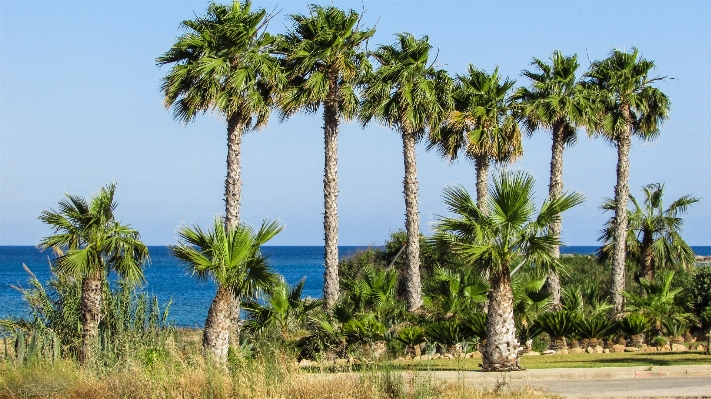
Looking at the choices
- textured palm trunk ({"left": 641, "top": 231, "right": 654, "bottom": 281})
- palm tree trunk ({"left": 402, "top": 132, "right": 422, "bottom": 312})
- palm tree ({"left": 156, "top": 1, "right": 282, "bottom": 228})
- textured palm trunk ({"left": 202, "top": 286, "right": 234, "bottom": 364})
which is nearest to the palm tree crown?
palm tree ({"left": 156, "top": 1, "right": 282, "bottom": 228})

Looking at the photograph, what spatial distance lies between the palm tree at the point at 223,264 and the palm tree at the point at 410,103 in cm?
1102

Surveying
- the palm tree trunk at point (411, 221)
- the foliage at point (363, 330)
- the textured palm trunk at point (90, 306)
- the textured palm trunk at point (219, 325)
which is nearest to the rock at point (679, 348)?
the foliage at point (363, 330)

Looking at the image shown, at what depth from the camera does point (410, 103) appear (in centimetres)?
2931

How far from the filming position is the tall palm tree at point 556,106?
31297 mm

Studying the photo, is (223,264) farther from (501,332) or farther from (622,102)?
(622,102)

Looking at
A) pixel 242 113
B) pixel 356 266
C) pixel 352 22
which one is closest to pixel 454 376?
pixel 242 113

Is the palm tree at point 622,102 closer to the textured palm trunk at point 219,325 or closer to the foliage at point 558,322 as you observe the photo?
the foliage at point 558,322

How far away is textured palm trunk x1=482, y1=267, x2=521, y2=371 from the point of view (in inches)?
703

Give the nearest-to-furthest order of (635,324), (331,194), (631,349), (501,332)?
(501,332)
(631,349)
(635,324)
(331,194)

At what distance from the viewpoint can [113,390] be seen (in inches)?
528

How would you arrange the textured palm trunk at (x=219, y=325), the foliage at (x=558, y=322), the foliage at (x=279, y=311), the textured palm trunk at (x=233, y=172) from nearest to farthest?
the textured palm trunk at (x=219, y=325) < the foliage at (x=279, y=311) < the foliage at (x=558, y=322) < the textured palm trunk at (x=233, y=172)

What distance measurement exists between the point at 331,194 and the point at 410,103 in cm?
407

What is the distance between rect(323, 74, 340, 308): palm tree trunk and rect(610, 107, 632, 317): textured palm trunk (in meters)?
10.1

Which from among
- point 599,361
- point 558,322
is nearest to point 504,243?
point 599,361
